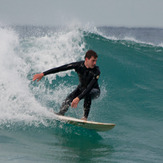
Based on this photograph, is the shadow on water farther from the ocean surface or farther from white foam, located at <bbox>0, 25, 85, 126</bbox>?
white foam, located at <bbox>0, 25, 85, 126</bbox>

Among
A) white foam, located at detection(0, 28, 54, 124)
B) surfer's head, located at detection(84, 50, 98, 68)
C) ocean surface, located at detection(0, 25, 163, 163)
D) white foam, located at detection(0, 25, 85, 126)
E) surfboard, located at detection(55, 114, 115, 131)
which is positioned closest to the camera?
ocean surface, located at detection(0, 25, 163, 163)

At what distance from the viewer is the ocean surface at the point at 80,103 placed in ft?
17.7

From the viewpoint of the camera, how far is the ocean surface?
17.7ft

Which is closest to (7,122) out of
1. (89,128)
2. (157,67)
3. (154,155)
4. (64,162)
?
(89,128)

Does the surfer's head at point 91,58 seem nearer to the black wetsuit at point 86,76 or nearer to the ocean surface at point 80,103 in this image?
the black wetsuit at point 86,76

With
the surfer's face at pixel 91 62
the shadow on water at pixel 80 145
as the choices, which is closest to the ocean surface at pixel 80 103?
the shadow on water at pixel 80 145

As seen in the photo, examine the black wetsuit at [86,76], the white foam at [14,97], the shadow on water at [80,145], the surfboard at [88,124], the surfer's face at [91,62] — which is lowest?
the shadow on water at [80,145]

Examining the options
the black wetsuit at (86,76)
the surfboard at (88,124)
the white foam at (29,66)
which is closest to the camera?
the black wetsuit at (86,76)

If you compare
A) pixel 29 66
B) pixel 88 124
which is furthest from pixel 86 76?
pixel 29 66

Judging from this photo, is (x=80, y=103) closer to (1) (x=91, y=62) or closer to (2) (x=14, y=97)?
(2) (x=14, y=97)

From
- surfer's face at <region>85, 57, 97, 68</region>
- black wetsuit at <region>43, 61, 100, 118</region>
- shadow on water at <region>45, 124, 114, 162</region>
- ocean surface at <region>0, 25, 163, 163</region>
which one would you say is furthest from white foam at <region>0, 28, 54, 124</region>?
surfer's face at <region>85, 57, 97, 68</region>

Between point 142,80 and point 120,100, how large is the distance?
191 cm

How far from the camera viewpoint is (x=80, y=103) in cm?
820

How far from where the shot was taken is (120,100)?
30.2 feet
